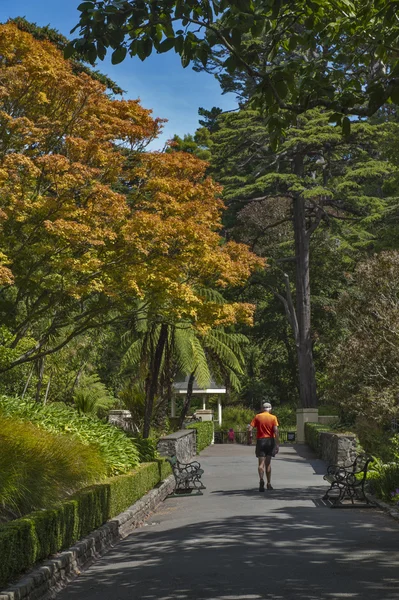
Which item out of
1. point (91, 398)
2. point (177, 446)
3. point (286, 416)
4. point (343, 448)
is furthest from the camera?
point (286, 416)

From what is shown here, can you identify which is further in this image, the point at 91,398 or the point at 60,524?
the point at 91,398

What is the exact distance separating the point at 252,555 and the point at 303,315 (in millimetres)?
A: 29590

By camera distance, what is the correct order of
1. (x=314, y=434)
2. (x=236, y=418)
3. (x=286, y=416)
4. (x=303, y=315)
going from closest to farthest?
1. (x=314, y=434)
2. (x=303, y=315)
3. (x=236, y=418)
4. (x=286, y=416)

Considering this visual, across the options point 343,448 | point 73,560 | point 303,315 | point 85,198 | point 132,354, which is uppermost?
point 303,315

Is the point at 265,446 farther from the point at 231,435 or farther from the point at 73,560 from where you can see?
the point at 231,435

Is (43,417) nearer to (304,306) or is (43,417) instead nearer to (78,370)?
(78,370)

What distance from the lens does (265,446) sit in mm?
16594

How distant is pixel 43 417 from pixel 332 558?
26.9 feet

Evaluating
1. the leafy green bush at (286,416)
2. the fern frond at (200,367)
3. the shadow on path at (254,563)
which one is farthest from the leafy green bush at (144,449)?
the leafy green bush at (286,416)

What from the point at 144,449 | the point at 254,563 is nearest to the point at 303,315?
the point at 144,449

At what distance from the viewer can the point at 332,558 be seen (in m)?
8.88

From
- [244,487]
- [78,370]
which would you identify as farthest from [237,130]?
[244,487]

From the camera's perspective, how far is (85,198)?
1608cm

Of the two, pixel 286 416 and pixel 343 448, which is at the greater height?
pixel 286 416
